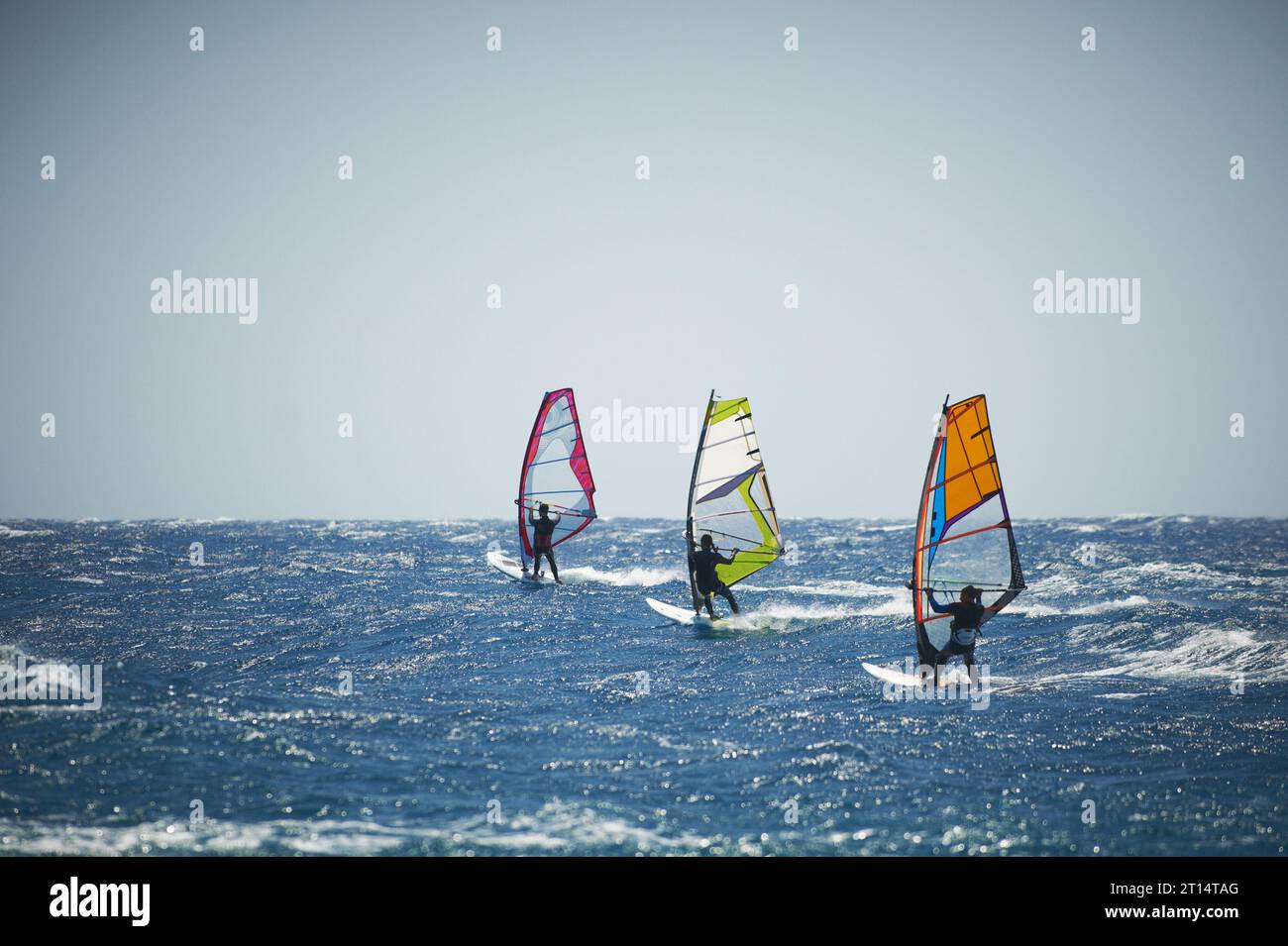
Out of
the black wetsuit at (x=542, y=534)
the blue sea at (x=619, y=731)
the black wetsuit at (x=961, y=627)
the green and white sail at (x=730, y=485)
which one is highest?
the green and white sail at (x=730, y=485)

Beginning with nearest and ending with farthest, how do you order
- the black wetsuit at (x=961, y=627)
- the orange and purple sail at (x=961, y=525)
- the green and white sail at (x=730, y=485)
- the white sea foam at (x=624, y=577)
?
the orange and purple sail at (x=961, y=525) < the black wetsuit at (x=961, y=627) < the green and white sail at (x=730, y=485) < the white sea foam at (x=624, y=577)

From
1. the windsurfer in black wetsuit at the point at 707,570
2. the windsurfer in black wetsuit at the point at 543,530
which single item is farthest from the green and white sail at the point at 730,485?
the windsurfer in black wetsuit at the point at 543,530

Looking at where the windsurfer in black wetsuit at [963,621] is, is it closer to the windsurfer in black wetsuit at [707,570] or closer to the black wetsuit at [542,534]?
the windsurfer in black wetsuit at [707,570]

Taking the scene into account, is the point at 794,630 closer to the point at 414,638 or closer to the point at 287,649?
the point at 414,638

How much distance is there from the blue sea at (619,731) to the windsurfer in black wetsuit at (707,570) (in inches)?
35.0

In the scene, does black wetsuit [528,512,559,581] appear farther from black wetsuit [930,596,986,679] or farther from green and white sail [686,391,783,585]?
black wetsuit [930,596,986,679]

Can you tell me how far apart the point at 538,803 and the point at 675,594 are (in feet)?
57.6

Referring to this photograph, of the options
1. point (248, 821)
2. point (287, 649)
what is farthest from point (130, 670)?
point (248, 821)

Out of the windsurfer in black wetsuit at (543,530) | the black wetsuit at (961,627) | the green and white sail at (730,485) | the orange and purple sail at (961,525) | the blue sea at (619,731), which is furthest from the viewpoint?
the windsurfer in black wetsuit at (543,530)

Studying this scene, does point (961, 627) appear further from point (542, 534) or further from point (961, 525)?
point (542, 534)

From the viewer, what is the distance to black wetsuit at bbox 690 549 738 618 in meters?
20.9

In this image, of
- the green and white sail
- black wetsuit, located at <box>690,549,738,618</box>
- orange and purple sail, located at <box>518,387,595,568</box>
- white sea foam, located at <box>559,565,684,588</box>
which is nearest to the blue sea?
black wetsuit, located at <box>690,549,738,618</box>

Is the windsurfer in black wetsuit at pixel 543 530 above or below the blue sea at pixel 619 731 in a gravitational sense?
above

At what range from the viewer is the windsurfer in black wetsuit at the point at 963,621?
15.3 metres
